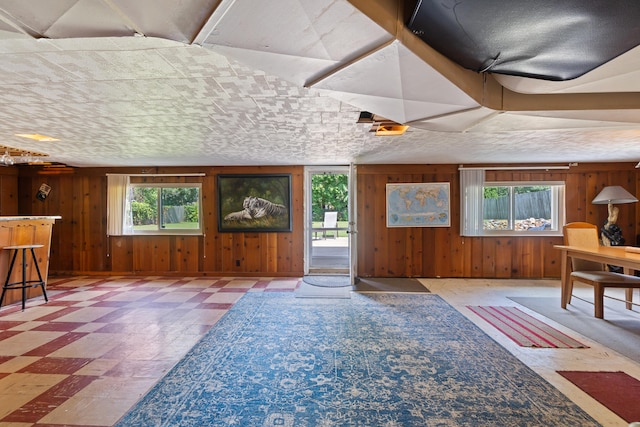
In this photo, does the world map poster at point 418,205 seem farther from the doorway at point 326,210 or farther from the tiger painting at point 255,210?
the tiger painting at point 255,210

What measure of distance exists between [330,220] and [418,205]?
1.78m

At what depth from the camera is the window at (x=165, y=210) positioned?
5750 mm

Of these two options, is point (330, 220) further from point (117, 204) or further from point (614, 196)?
point (614, 196)

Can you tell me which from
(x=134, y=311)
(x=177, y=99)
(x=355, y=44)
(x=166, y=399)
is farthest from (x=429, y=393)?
(x=134, y=311)

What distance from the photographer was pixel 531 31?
1.20m

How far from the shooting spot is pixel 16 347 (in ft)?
8.74

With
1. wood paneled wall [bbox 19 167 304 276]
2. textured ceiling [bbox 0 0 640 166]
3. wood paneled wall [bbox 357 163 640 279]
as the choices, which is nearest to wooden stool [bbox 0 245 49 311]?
textured ceiling [bbox 0 0 640 166]

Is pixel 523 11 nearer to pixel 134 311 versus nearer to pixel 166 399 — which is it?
pixel 166 399

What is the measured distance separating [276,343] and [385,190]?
3.66 meters

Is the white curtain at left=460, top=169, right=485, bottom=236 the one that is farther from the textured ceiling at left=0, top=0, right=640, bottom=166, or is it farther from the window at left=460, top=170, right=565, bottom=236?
the textured ceiling at left=0, top=0, right=640, bottom=166

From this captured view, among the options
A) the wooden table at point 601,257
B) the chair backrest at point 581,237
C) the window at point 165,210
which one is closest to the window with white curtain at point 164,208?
the window at point 165,210

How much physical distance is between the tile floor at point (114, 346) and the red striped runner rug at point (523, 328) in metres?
0.13

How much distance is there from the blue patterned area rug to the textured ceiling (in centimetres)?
193

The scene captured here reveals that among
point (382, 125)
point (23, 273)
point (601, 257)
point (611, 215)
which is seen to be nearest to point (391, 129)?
point (382, 125)
